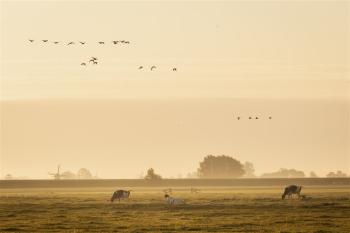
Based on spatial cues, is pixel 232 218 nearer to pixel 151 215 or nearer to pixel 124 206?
pixel 151 215

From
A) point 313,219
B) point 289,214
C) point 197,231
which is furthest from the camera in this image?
point 289,214

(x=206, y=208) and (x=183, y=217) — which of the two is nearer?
(x=183, y=217)

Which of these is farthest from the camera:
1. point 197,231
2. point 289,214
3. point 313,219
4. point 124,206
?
point 124,206

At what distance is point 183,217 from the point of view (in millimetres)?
66812

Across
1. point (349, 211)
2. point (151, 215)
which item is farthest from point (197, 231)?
point (349, 211)

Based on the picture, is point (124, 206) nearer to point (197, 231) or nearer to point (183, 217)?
point (183, 217)

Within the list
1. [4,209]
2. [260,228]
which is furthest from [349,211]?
[4,209]

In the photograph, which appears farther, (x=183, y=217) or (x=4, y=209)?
(x=4, y=209)

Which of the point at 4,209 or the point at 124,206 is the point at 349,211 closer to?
the point at 124,206

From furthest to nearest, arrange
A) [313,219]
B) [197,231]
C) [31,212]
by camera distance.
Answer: [31,212] < [313,219] < [197,231]

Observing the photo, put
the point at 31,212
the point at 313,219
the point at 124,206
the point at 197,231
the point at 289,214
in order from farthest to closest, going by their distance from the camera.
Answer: the point at 124,206 < the point at 31,212 < the point at 289,214 < the point at 313,219 < the point at 197,231

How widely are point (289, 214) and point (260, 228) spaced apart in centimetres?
1218

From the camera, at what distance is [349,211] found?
71.3 metres

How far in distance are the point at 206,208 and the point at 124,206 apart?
854 centimetres
